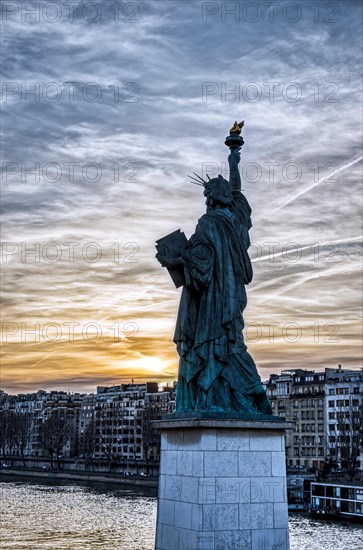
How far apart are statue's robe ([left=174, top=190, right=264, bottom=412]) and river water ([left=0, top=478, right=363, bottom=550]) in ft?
103

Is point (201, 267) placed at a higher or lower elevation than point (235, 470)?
higher

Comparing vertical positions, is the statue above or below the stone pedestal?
above

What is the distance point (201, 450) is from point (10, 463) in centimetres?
13516

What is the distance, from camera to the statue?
47.7ft

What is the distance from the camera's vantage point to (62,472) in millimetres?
108688

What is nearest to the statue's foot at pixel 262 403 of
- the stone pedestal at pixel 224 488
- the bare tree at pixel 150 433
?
the stone pedestal at pixel 224 488

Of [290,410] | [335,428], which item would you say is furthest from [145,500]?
[290,410]

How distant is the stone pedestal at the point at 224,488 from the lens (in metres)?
13.3

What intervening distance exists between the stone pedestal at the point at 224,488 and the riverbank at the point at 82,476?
74.6 metres

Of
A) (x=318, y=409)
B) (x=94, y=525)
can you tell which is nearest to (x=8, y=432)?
(x=318, y=409)

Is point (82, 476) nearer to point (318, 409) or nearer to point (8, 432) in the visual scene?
point (318, 409)

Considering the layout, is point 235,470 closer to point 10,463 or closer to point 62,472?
point 62,472

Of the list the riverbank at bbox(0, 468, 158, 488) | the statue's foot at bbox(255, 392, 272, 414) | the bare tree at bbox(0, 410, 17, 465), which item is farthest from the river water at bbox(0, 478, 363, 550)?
the bare tree at bbox(0, 410, 17, 465)

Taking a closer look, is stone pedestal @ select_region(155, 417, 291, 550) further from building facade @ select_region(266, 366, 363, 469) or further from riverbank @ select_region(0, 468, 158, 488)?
building facade @ select_region(266, 366, 363, 469)
